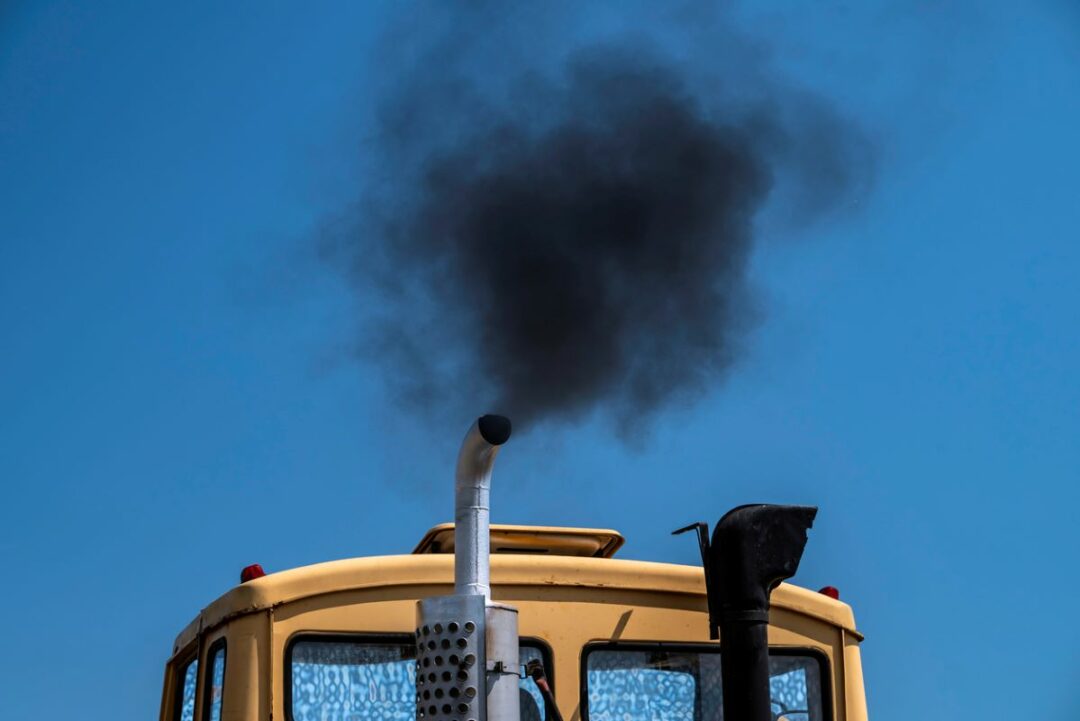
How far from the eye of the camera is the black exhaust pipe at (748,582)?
15.9 feet

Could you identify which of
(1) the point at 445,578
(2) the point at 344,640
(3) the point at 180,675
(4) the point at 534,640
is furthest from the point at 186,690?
(4) the point at 534,640

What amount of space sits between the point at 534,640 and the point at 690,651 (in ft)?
2.11

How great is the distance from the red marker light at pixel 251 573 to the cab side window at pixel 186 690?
0.53m

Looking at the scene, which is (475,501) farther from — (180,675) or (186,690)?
(180,675)

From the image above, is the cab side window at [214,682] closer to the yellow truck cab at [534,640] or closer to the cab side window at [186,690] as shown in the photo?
the yellow truck cab at [534,640]

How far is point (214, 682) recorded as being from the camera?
6.00m

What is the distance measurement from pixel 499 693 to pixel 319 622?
1.25 metres

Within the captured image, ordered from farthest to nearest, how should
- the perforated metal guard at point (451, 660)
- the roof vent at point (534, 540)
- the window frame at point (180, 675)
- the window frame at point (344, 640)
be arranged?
the window frame at point (180, 675), the roof vent at point (534, 540), the window frame at point (344, 640), the perforated metal guard at point (451, 660)

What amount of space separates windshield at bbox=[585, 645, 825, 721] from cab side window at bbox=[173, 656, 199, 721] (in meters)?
1.63

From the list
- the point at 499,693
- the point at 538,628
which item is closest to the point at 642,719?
the point at 538,628

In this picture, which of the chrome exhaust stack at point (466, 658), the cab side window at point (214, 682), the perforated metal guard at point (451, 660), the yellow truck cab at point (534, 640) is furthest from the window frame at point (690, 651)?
the cab side window at point (214, 682)

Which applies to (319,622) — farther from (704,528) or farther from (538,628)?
(704,528)

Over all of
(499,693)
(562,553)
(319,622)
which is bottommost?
(499,693)

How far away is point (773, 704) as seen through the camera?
6199 mm
